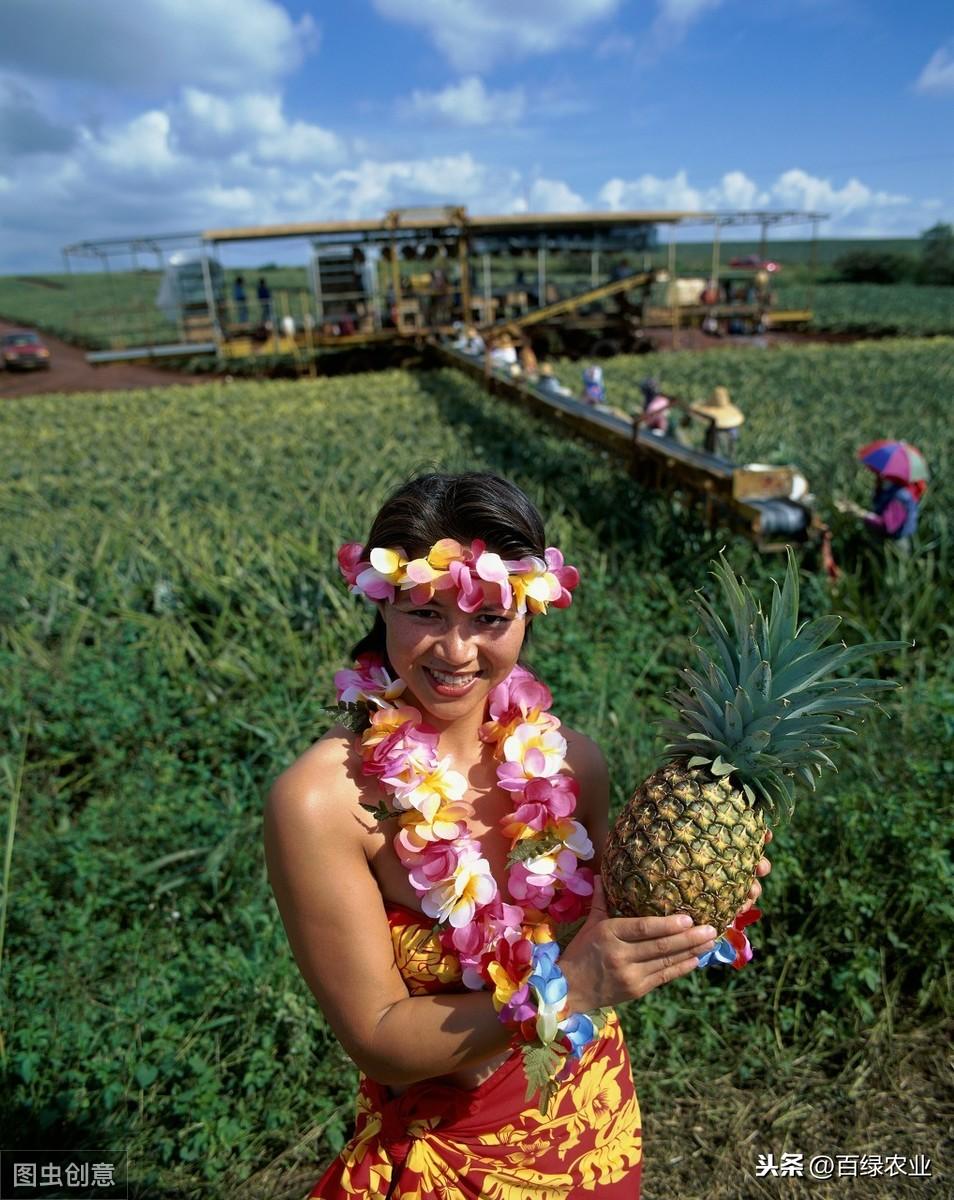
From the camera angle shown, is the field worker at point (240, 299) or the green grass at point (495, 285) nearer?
the field worker at point (240, 299)

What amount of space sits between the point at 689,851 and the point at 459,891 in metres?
0.45

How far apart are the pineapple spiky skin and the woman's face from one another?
0.38m

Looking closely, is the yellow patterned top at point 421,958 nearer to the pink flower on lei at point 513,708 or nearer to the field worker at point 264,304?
the pink flower on lei at point 513,708

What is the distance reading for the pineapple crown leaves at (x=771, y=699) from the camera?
4.67ft

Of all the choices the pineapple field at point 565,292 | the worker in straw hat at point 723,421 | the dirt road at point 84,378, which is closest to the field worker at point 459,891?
the worker in straw hat at point 723,421

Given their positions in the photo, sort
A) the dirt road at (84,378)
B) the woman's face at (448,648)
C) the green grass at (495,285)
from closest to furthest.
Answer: the woman's face at (448,648) → the dirt road at (84,378) → the green grass at (495,285)

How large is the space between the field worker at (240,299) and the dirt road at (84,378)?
2.12 m

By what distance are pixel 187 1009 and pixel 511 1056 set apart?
1617 millimetres

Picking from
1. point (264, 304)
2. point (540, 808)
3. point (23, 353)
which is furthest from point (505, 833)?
point (23, 353)

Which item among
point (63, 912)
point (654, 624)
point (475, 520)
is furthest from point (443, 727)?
point (654, 624)

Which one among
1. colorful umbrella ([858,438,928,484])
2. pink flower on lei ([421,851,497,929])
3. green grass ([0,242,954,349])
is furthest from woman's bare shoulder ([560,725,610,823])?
green grass ([0,242,954,349])

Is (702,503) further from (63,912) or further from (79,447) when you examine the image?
(79,447)

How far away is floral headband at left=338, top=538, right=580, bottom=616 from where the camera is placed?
152 centimetres

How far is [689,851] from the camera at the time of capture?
4.50ft
